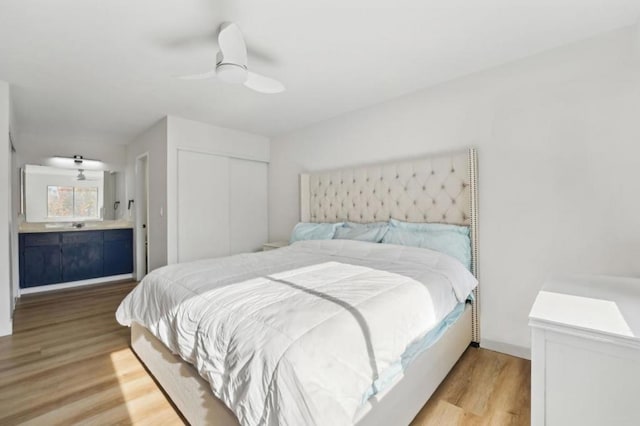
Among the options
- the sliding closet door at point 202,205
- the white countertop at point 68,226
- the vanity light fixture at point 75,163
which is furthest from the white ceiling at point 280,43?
the white countertop at point 68,226

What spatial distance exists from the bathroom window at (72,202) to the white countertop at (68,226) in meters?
0.15

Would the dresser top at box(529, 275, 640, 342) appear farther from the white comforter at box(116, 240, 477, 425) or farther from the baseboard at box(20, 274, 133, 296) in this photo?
the baseboard at box(20, 274, 133, 296)

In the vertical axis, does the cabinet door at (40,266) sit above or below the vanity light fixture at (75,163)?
below

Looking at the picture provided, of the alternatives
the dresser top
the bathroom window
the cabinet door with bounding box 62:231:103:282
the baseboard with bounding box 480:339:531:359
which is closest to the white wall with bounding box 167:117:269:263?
the cabinet door with bounding box 62:231:103:282

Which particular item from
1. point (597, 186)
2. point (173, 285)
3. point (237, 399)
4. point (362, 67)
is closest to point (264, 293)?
point (237, 399)

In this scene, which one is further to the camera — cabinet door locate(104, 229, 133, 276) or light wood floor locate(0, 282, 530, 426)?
cabinet door locate(104, 229, 133, 276)

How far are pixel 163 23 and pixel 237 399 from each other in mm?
2120

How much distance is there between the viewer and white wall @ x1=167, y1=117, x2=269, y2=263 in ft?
11.3

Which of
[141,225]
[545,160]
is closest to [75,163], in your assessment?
[141,225]

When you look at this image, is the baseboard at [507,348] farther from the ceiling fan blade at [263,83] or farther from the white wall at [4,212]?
the white wall at [4,212]

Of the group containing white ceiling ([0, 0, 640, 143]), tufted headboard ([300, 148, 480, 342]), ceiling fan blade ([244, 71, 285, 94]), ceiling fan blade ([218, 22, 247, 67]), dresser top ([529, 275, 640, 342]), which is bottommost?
dresser top ([529, 275, 640, 342])

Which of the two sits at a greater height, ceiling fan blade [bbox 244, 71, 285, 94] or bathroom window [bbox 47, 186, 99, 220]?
ceiling fan blade [bbox 244, 71, 285, 94]

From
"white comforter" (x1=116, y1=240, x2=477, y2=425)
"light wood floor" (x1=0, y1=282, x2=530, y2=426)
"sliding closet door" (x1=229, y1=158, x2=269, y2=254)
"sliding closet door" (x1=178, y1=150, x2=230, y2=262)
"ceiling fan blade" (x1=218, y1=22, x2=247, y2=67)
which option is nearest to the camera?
"white comforter" (x1=116, y1=240, x2=477, y2=425)

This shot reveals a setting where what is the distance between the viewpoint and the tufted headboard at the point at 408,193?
2.34 m
